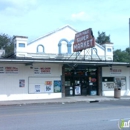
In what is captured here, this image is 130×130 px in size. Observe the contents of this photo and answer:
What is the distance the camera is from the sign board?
1081 inches

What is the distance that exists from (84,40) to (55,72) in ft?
16.4

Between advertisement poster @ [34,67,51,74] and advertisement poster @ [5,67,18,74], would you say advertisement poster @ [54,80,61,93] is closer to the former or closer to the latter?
advertisement poster @ [34,67,51,74]

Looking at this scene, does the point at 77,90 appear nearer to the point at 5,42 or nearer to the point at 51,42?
the point at 51,42

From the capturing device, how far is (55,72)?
26.3 m

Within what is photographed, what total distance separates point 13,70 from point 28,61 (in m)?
2.20

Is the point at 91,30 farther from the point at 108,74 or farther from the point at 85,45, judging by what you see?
the point at 108,74

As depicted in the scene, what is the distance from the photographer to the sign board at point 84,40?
27469 millimetres

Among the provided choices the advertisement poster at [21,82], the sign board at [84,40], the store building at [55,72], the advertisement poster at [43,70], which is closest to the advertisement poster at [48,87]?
the store building at [55,72]

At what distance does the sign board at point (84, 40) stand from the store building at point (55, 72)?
1463 millimetres

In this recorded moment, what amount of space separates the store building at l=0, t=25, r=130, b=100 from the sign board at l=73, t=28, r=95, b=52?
1.46m

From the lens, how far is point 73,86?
1083 inches

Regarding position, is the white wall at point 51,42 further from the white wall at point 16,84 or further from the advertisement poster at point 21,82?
the advertisement poster at point 21,82

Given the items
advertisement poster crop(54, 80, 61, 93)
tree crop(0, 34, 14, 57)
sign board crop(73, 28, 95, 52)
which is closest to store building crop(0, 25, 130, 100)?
advertisement poster crop(54, 80, 61, 93)

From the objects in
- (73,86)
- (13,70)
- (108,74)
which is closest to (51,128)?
(13,70)
